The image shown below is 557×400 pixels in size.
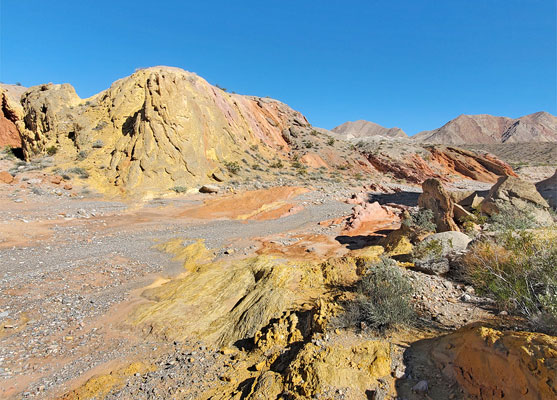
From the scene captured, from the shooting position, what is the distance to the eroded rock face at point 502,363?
2.11 meters

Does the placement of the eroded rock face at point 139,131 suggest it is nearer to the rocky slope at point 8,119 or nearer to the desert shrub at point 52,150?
the desert shrub at point 52,150

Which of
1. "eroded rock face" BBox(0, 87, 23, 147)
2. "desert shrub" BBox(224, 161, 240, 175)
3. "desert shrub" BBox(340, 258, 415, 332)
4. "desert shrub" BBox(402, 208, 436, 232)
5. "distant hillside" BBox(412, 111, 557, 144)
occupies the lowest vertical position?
"desert shrub" BBox(340, 258, 415, 332)

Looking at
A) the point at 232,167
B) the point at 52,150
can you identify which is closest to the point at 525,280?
the point at 232,167

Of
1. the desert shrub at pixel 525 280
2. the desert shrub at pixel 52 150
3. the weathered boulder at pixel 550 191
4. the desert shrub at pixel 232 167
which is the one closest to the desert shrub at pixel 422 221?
the desert shrub at pixel 525 280

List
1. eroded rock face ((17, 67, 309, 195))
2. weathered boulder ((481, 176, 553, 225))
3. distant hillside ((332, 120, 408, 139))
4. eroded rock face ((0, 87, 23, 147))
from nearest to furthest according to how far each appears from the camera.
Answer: weathered boulder ((481, 176, 553, 225)), eroded rock face ((17, 67, 309, 195)), eroded rock face ((0, 87, 23, 147)), distant hillside ((332, 120, 408, 139))

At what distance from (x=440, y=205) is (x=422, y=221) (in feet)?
3.09

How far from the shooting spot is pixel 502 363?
2406 millimetres

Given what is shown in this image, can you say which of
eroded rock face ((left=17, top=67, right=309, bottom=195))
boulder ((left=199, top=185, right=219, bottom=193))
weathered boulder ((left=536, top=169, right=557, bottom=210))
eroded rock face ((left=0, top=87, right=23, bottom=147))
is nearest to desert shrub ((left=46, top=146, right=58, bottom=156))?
eroded rock face ((left=17, top=67, right=309, bottom=195))

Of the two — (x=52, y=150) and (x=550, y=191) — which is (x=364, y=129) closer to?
(x=52, y=150)

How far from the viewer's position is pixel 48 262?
7617 mm

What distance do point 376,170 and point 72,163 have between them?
84.6ft

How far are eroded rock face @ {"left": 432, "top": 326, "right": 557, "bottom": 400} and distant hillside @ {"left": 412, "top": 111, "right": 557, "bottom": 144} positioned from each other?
90.0 meters

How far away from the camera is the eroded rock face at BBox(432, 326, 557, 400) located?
2113mm

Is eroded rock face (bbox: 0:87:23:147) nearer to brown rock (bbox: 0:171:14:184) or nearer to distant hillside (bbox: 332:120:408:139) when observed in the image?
brown rock (bbox: 0:171:14:184)
